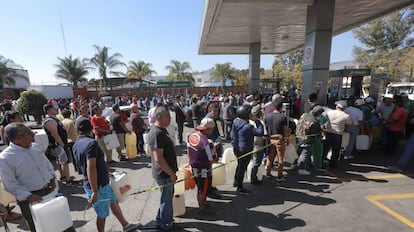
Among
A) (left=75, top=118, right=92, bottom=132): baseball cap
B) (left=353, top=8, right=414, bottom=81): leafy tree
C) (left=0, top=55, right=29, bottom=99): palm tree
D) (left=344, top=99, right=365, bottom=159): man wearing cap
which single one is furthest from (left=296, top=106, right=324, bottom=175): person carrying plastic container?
(left=0, top=55, right=29, bottom=99): palm tree

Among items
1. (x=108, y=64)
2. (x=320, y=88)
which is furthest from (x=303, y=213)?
(x=108, y=64)

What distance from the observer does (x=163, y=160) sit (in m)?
3.10

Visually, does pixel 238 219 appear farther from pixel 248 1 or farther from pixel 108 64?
pixel 108 64

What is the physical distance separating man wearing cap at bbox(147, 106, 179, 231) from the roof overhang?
631 cm

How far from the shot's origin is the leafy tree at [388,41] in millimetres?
28897

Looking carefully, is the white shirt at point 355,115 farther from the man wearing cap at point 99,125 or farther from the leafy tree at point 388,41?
the leafy tree at point 388,41

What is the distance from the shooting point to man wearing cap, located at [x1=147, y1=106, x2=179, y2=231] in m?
3.10

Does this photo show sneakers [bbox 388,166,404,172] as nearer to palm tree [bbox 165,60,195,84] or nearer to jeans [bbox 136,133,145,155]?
jeans [bbox 136,133,145,155]

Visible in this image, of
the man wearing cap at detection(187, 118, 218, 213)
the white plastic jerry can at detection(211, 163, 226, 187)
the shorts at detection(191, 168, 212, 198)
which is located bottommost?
the white plastic jerry can at detection(211, 163, 226, 187)

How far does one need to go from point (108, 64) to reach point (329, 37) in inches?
1277

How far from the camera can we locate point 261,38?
50.0 ft

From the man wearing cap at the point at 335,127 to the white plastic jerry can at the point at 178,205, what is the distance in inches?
154

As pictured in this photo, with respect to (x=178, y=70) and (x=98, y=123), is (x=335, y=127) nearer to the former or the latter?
(x=98, y=123)

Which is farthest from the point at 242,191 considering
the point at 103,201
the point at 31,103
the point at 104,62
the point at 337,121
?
the point at 104,62
